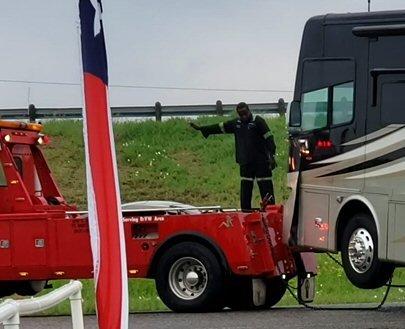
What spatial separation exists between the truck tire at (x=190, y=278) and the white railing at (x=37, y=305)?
8492mm

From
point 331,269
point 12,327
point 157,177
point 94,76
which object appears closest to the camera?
point 94,76

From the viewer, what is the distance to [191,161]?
107ft

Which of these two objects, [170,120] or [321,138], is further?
[170,120]

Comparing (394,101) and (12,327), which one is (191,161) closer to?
(394,101)

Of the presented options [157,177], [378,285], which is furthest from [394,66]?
[157,177]

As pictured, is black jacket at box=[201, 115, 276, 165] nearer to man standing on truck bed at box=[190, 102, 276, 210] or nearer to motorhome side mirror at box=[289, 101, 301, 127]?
man standing on truck bed at box=[190, 102, 276, 210]

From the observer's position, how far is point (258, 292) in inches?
556

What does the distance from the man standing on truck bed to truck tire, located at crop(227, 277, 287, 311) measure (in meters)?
1.56

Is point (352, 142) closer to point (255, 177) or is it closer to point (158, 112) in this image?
point (255, 177)

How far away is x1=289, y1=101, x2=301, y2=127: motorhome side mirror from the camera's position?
44.6 ft

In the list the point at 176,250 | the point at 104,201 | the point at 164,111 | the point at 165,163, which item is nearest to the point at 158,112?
the point at 164,111

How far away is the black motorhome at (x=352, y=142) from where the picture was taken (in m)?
12.3

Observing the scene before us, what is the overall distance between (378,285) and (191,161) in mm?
20399

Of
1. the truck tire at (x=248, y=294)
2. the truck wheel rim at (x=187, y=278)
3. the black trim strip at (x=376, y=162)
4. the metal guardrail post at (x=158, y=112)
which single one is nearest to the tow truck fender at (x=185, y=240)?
the truck wheel rim at (x=187, y=278)
